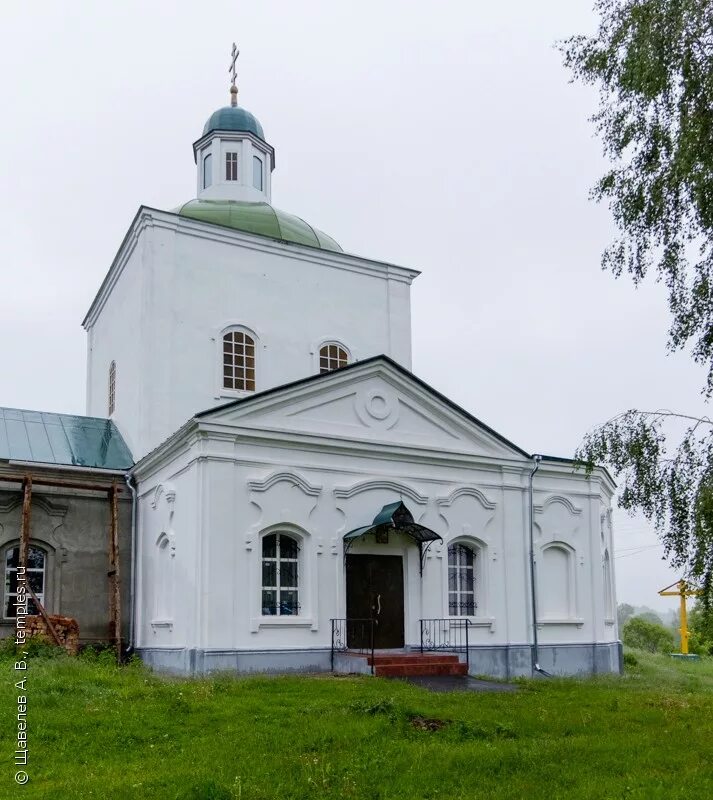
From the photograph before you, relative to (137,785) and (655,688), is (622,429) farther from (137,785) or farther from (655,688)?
(655,688)

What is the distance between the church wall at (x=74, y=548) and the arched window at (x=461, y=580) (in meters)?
6.23

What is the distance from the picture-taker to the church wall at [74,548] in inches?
695

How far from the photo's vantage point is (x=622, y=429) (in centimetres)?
970

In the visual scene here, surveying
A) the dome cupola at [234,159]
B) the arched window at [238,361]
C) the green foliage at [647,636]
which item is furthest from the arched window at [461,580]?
the green foliage at [647,636]

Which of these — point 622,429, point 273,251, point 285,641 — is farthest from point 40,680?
point 273,251

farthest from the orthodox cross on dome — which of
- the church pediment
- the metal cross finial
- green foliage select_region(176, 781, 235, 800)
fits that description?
green foliage select_region(176, 781, 235, 800)

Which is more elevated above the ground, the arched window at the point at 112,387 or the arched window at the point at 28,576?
the arched window at the point at 112,387

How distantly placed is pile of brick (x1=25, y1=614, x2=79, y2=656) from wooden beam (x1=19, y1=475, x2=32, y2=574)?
37.4 inches

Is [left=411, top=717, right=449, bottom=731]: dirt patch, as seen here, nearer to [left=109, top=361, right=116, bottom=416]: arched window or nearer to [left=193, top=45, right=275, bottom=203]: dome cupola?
[left=109, top=361, right=116, bottom=416]: arched window

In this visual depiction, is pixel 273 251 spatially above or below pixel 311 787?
above

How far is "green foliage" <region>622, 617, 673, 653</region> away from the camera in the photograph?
4238cm

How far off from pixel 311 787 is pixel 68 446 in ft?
42.5

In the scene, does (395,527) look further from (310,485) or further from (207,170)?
(207,170)

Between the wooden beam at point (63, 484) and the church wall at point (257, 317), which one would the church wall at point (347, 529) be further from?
the church wall at point (257, 317)
